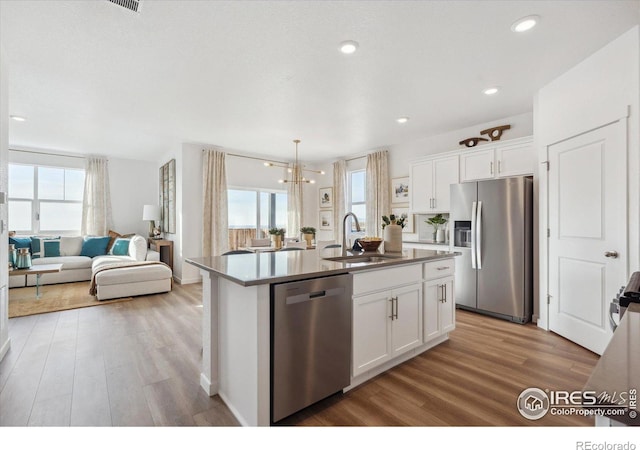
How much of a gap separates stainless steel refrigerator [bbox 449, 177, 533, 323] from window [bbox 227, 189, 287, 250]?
4.22 meters

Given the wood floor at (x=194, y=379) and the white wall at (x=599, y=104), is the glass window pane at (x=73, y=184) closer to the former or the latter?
the wood floor at (x=194, y=379)

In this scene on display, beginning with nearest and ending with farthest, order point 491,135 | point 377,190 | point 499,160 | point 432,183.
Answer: point 499,160 < point 491,135 < point 432,183 < point 377,190

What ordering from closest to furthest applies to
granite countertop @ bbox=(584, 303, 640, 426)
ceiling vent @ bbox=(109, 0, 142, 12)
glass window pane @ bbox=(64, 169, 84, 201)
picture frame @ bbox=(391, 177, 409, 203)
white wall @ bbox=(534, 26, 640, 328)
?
1. granite countertop @ bbox=(584, 303, 640, 426)
2. ceiling vent @ bbox=(109, 0, 142, 12)
3. white wall @ bbox=(534, 26, 640, 328)
4. picture frame @ bbox=(391, 177, 409, 203)
5. glass window pane @ bbox=(64, 169, 84, 201)

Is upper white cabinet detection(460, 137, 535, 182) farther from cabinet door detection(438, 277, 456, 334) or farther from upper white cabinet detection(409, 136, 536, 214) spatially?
cabinet door detection(438, 277, 456, 334)

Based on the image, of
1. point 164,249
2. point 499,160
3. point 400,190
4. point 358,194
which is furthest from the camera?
point 358,194

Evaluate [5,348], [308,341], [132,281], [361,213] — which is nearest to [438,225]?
[361,213]

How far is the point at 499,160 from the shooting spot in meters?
4.06

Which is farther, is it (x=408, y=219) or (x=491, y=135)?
(x=408, y=219)

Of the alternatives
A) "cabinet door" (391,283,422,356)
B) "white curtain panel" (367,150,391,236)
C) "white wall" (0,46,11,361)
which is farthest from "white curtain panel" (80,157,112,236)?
"cabinet door" (391,283,422,356)

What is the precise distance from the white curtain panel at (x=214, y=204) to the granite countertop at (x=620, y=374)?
18.7ft

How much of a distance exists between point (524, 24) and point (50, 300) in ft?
21.5

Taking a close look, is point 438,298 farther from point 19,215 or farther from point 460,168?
point 19,215

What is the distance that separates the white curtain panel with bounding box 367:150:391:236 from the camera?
5953 mm

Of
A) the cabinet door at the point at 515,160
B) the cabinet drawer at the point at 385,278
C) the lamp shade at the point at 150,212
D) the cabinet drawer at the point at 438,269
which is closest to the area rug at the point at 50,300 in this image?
the lamp shade at the point at 150,212
